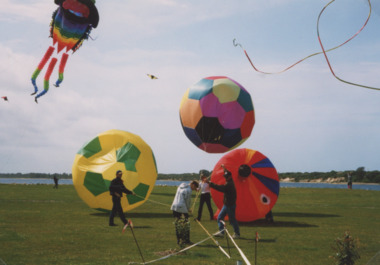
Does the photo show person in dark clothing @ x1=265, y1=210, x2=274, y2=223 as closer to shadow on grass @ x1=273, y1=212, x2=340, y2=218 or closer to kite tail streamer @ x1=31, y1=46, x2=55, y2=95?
shadow on grass @ x1=273, y1=212, x2=340, y2=218

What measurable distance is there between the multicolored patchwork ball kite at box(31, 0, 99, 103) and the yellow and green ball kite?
5.58 metres

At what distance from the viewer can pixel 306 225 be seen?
15.5m

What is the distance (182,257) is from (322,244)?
164 inches

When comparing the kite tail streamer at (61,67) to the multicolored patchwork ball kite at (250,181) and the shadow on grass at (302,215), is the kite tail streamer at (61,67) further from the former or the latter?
the shadow on grass at (302,215)

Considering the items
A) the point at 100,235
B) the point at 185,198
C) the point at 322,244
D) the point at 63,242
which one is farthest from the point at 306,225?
the point at 63,242

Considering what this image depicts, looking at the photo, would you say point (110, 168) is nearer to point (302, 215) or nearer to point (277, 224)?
point (277, 224)

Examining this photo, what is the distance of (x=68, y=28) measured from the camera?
12164mm

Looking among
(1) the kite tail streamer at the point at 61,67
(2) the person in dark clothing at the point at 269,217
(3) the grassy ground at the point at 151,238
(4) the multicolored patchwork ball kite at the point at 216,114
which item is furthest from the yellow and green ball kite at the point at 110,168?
(1) the kite tail streamer at the point at 61,67

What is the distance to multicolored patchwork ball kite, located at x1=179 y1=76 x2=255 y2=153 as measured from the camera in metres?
14.2

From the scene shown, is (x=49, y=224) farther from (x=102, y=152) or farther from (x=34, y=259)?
(x=34, y=259)

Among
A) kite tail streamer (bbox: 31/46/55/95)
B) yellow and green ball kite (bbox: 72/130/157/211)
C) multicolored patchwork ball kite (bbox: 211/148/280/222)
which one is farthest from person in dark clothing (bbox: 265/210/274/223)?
kite tail streamer (bbox: 31/46/55/95)

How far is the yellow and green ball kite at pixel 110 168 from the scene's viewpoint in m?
17.1

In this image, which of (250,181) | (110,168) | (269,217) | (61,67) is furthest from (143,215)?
(61,67)

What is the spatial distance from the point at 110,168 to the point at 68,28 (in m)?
6.51
